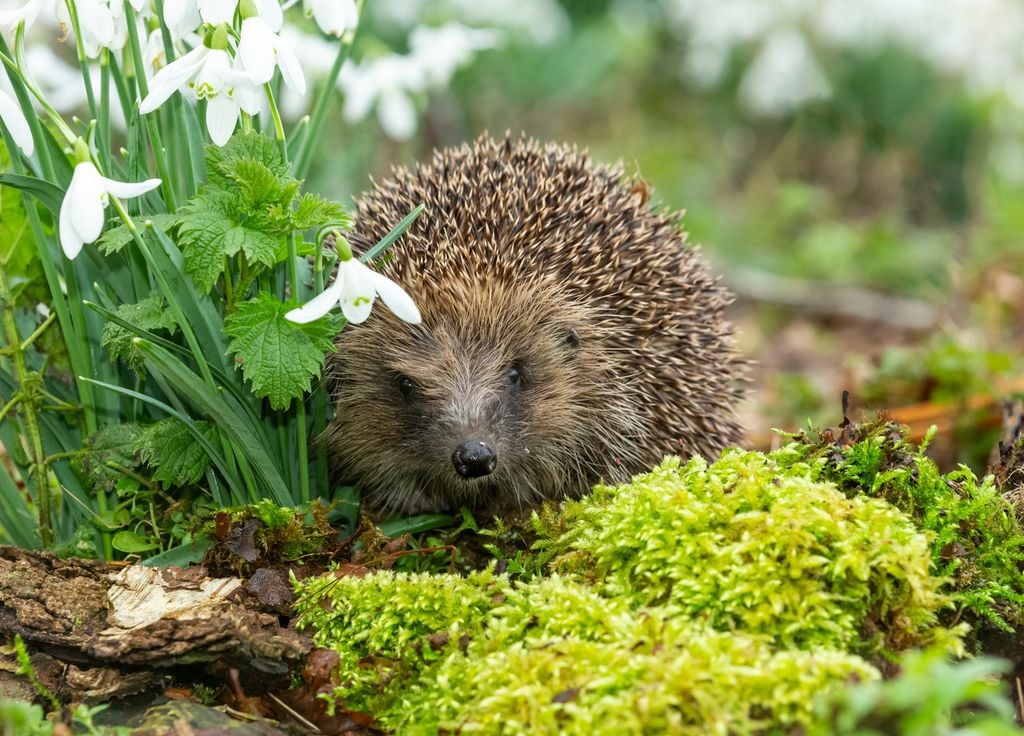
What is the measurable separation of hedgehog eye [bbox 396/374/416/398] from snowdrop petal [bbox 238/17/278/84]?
1456 millimetres

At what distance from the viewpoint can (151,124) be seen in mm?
3680

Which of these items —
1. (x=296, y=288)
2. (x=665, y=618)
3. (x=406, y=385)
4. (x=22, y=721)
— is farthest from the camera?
(x=406, y=385)

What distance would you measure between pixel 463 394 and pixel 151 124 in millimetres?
1484

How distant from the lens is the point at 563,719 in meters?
2.71

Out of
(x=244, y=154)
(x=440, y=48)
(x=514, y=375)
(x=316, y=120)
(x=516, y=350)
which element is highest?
(x=440, y=48)

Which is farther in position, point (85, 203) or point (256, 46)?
point (256, 46)

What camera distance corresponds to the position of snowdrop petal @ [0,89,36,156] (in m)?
3.32

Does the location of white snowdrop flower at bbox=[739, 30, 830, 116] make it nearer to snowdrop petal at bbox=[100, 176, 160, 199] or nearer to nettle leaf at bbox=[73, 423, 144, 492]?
nettle leaf at bbox=[73, 423, 144, 492]

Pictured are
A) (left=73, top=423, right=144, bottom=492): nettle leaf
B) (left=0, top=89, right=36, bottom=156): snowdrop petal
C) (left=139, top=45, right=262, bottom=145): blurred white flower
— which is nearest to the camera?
(left=139, top=45, right=262, bottom=145): blurred white flower

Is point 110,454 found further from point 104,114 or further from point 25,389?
point 104,114

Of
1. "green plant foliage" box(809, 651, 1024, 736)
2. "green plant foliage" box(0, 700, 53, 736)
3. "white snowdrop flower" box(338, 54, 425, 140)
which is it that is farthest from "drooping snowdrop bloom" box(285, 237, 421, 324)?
"white snowdrop flower" box(338, 54, 425, 140)

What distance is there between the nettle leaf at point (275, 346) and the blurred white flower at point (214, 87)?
56 centimetres

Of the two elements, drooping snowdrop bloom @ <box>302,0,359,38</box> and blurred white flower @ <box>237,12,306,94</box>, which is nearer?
blurred white flower @ <box>237,12,306,94</box>

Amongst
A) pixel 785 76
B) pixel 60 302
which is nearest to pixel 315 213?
pixel 60 302
